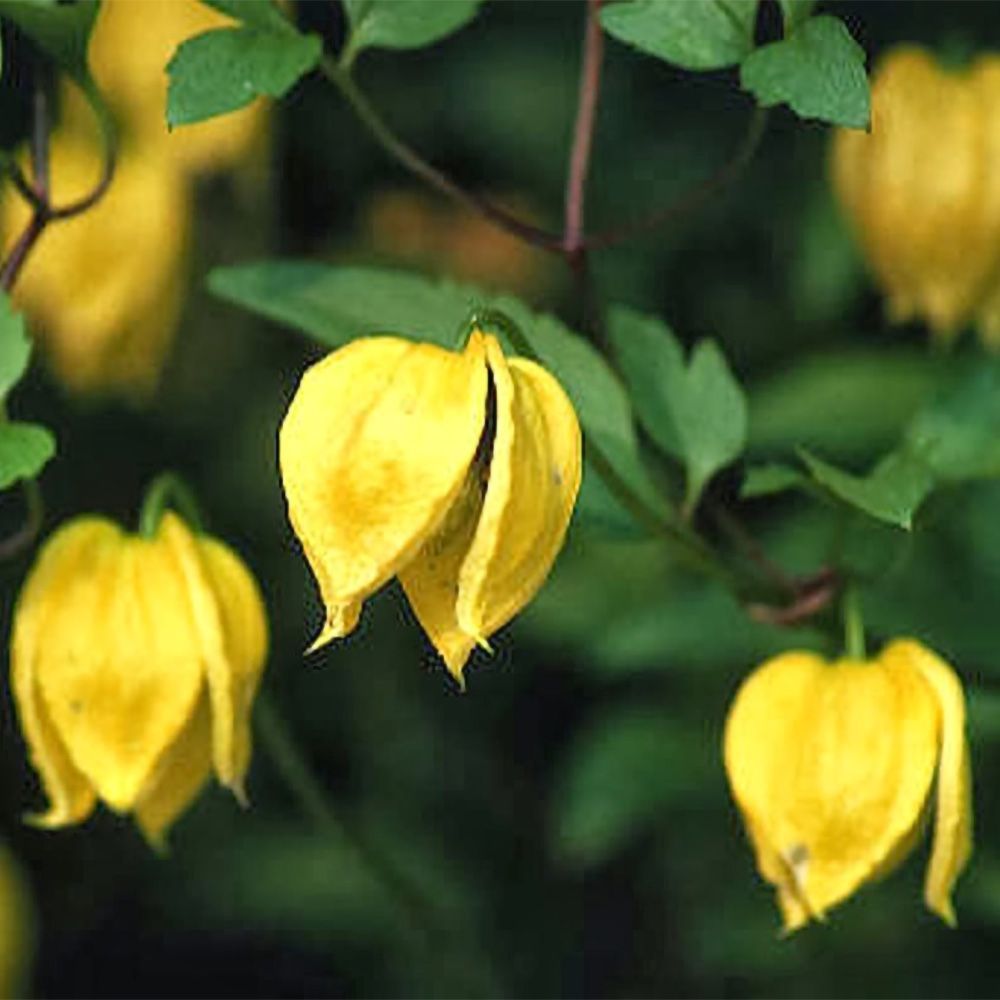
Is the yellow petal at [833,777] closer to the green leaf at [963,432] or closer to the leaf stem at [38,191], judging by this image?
the green leaf at [963,432]

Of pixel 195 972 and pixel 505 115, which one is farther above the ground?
pixel 505 115

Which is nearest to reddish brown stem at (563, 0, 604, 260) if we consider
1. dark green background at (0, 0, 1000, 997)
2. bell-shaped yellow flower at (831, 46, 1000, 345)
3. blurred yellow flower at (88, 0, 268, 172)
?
bell-shaped yellow flower at (831, 46, 1000, 345)

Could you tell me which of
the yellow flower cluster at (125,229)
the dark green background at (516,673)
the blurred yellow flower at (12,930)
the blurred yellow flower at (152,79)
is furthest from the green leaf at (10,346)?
the blurred yellow flower at (152,79)

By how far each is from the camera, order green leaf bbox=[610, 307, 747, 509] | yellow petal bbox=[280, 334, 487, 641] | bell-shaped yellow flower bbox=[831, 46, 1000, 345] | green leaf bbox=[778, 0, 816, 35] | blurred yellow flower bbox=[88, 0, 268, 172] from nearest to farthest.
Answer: yellow petal bbox=[280, 334, 487, 641] → green leaf bbox=[778, 0, 816, 35] → green leaf bbox=[610, 307, 747, 509] → bell-shaped yellow flower bbox=[831, 46, 1000, 345] → blurred yellow flower bbox=[88, 0, 268, 172]

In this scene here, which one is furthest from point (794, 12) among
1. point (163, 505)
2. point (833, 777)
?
point (163, 505)

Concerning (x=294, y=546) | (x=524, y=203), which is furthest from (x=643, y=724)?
(x=524, y=203)

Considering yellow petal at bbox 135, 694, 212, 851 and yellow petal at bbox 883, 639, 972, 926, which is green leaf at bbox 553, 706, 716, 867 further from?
yellow petal at bbox 883, 639, 972, 926

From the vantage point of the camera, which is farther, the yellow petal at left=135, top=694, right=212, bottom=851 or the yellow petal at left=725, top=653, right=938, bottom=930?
the yellow petal at left=135, top=694, right=212, bottom=851

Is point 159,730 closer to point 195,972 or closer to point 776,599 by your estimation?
point 776,599
